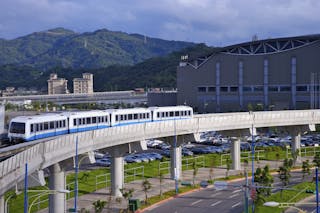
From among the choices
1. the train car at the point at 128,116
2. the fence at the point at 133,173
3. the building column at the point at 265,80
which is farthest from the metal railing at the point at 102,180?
the building column at the point at 265,80

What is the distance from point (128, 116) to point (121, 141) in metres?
12.4

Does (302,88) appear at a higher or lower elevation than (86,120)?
higher

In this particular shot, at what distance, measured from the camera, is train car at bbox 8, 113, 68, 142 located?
113 ft

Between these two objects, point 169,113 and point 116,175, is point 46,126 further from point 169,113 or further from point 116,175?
point 169,113

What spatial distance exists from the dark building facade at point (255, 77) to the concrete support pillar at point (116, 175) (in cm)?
5473

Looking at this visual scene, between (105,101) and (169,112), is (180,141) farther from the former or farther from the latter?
(105,101)

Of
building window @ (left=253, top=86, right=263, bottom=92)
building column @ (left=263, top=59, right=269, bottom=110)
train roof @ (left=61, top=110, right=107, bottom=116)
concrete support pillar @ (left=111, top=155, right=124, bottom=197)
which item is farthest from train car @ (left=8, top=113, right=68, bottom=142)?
building window @ (left=253, top=86, right=263, bottom=92)

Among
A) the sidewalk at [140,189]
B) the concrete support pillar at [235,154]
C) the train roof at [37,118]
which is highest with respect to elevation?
the train roof at [37,118]

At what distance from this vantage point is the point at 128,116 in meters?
47.4

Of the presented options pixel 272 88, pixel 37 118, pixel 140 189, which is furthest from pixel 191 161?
pixel 272 88

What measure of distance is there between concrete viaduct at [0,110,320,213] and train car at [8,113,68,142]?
16.9 feet

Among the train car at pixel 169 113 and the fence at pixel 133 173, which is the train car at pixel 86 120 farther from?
the train car at pixel 169 113

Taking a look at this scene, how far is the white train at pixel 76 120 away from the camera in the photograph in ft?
114

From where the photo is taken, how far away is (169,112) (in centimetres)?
5244
